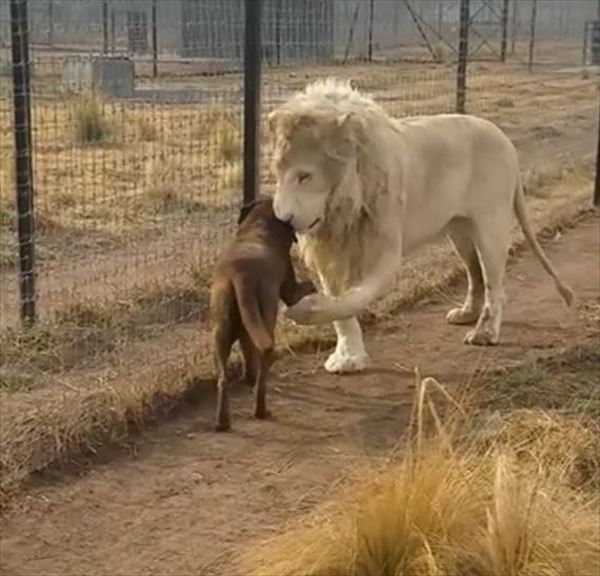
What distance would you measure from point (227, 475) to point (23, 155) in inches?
100.0

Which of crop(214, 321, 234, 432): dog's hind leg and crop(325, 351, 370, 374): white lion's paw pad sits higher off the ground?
crop(214, 321, 234, 432): dog's hind leg

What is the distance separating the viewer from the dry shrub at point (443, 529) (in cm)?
396

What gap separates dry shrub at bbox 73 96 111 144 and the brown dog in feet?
25.3

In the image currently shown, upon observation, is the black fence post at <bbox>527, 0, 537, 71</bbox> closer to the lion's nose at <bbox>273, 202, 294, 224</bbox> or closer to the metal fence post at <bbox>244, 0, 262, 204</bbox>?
the metal fence post at <bbox>244, 0, 262, 204</bbox>

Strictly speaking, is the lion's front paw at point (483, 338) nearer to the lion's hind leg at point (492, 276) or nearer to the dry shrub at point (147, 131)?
the lion's hind leg at point (492, 276)

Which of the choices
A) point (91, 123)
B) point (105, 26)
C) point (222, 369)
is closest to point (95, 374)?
point (222, 369)

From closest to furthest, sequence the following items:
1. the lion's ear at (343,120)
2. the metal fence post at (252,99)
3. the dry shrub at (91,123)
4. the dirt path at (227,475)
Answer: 1. the dirt path at (227,475)
2. the lion's ear at (343,120)
3. the metal fence post at (252,99)
4. the dry shrub at (91,123)

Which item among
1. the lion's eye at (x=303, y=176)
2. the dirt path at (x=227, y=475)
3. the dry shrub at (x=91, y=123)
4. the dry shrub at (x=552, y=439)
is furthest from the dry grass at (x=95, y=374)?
the dry shrub at (x=91, y=123)

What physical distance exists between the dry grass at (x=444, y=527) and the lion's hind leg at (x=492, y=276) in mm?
3581

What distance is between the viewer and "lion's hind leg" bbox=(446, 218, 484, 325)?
822cm

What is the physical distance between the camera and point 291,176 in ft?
20.4

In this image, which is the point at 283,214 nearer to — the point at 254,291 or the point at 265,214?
the point at 265,214

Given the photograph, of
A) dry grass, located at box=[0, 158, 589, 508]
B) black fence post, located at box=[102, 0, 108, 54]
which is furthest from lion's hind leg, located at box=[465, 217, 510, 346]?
black fence post, located at box=[102, 0, 108, 54]

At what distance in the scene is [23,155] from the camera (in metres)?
7.51
